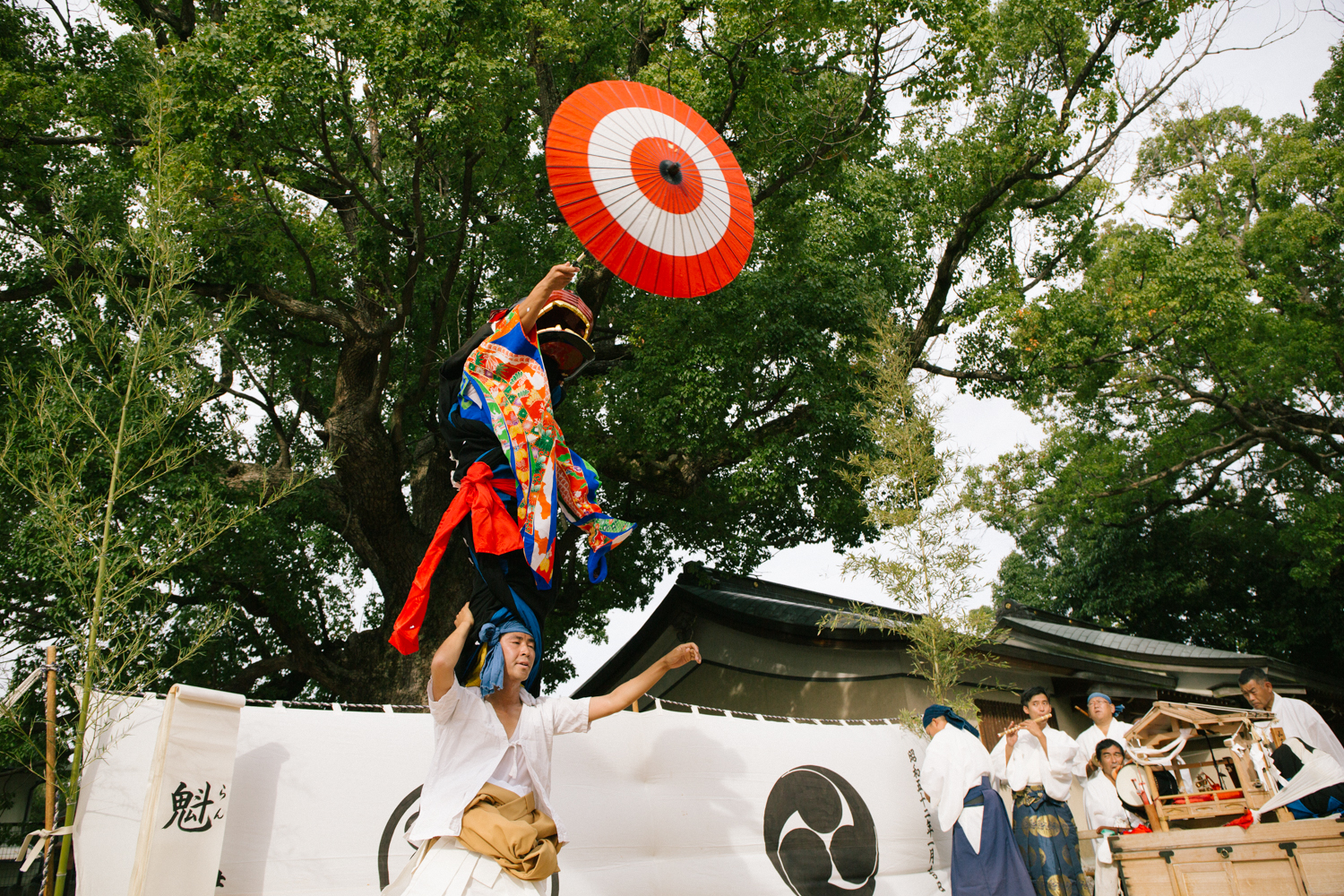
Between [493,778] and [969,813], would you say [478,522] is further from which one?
[969,813]

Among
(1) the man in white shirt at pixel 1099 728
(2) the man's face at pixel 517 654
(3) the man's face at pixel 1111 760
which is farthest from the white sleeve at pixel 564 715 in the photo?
(3) the man's face at pixel 1111 760

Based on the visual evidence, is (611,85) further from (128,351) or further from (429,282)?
(429,282)

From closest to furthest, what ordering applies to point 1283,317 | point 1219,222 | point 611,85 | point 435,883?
point 435,883
point 611,85
point 1283,317
point 1219,222

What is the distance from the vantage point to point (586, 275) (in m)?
8.09

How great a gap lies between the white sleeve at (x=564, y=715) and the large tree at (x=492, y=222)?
502 centimetres

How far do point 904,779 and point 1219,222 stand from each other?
47.3ft

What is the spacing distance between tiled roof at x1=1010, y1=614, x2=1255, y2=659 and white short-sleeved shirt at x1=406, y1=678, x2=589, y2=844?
997 cm

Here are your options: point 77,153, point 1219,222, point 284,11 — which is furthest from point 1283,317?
point 77,153

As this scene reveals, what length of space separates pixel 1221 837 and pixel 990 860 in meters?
1.42

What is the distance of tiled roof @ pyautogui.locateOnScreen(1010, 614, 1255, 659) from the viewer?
10.2 metres

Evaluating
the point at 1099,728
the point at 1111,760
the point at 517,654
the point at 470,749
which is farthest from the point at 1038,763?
the point at 470,749

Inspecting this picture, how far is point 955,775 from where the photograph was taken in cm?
432

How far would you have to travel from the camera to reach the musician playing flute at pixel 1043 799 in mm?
4312

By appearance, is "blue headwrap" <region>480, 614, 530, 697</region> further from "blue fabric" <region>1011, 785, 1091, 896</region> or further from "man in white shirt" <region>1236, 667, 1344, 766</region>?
"man in white shirt" <region>1236, 667, 1344, 766</region>
